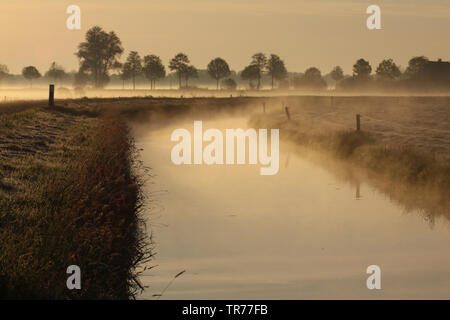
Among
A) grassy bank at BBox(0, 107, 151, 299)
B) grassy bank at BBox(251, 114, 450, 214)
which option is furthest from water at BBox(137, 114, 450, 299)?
grassy bank at BBox(251, 114, 450, 214)

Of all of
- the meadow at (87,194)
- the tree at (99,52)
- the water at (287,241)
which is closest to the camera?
the meadow at (87,194)

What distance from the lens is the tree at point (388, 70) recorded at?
627 ft

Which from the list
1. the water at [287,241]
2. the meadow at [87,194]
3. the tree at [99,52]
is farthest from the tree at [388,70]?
the water at [287,241]

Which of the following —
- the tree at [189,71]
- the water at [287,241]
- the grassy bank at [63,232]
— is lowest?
the water at [287,241]

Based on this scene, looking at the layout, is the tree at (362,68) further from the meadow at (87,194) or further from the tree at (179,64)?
the meadow at (87,194)

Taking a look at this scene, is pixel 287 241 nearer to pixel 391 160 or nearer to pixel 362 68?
pixel 391 160

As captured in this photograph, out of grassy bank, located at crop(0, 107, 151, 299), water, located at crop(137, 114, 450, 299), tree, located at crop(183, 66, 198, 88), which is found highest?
tree, located at crop(183, 66, 198, 88)

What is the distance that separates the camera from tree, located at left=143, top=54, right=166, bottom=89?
609 ft

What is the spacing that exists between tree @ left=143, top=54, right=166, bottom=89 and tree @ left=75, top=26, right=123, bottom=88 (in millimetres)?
30181

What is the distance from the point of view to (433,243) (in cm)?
1667

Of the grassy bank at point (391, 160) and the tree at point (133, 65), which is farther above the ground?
the tree at point (133, 65)

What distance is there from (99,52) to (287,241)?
140343mm

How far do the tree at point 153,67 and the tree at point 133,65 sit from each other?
217 cm

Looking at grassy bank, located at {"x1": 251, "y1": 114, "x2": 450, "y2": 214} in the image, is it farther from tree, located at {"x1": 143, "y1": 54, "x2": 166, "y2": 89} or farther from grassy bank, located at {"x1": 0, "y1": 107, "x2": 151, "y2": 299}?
tree, located at {"x1": 143, "y1": 54, "x2": 166, "y2": 89}
